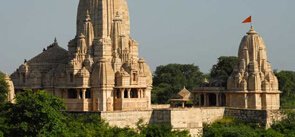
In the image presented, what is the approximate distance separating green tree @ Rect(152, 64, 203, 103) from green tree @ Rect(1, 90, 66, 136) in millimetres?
35681

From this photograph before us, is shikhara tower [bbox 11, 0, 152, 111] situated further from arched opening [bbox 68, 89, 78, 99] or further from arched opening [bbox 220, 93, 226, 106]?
arched opening [bbox 220, 93, 226, 106]

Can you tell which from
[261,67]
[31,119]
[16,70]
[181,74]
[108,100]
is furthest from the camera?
[181,74]

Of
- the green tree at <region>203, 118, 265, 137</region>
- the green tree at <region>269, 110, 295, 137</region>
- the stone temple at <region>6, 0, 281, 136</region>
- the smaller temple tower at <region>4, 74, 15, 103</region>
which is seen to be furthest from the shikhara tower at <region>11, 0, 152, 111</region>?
the green tree at <region>269, 110, 295, 137</region>

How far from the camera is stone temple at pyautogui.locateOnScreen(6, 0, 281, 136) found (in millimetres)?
55406

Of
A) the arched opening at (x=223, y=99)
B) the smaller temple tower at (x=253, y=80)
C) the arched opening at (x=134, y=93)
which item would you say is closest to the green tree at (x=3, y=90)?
the arched opening at (x=134, y=93)

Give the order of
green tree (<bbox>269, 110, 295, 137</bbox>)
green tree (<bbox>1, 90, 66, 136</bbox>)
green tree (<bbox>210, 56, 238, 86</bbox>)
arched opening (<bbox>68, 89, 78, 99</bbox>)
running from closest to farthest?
green tree (<bbox>1, 90, 66, 136</bbox>), green tree (<bbox>269, 110, 295, 137</bbox>), arched opening (<bbox>68, 89, 78, 99</bbox>), green tree (<bbox>210, 56, 238, 86</bbox>)

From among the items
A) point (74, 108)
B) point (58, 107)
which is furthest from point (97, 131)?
point (74, 108)

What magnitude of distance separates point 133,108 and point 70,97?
15.0ft

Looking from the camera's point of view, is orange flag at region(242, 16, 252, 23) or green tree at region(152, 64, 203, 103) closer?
orange flag at region(242, 16, 252, 23)

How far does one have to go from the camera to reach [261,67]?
211ft

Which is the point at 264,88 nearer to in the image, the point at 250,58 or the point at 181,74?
the point at 250,58

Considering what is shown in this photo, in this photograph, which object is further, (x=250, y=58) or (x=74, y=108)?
(x=250, y=58)

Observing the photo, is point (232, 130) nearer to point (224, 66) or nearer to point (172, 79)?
point (224, 66)

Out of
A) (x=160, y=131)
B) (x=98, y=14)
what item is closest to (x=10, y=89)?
(x=98, y=14)
